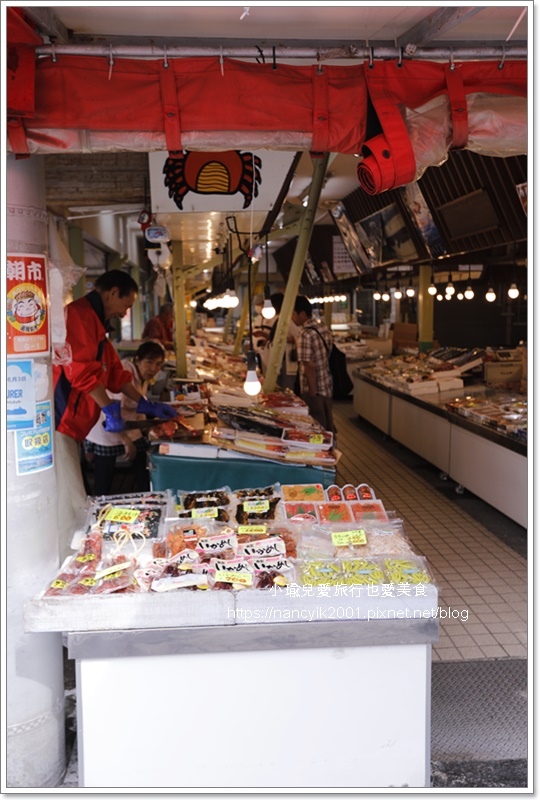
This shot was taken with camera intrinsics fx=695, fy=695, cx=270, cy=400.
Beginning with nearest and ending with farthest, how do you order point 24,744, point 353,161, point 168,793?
1. point 168,793
2. point 24,744
3. point 353,161

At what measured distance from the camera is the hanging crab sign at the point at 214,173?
19.5 ft

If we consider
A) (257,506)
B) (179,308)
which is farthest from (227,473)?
(179,308)

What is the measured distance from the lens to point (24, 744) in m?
3.39

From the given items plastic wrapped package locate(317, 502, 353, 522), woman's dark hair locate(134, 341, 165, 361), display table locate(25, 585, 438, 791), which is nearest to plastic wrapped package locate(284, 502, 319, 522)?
plastic wrapped package locate(317, 502, 353, 522)

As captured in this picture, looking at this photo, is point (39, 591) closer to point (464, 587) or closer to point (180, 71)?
point (180, 71)

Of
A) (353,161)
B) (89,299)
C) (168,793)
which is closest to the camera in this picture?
(168,793)

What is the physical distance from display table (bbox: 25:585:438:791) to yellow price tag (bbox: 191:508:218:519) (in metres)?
0.79

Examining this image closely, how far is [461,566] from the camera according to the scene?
21.0 ft

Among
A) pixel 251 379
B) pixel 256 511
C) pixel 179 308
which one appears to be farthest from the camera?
pixel 179 308

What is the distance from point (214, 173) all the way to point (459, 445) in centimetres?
462

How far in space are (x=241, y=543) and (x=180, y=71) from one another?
233 cm

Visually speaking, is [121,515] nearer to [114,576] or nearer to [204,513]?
[204,513]

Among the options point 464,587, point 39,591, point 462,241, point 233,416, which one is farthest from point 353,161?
point 39,591

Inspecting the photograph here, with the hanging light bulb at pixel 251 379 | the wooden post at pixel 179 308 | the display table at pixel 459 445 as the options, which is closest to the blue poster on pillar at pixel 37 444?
the hanging light bulb at pixel 251 379
